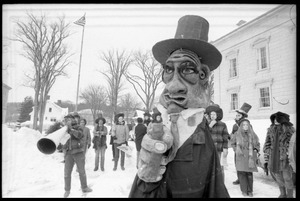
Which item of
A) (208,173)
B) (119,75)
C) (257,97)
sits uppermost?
(119,75)

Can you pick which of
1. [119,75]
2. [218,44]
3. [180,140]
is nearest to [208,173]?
[180,140]

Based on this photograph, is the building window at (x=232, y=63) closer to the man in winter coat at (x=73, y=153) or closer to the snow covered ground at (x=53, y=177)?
the snow covered ground at (x=53, y=177)

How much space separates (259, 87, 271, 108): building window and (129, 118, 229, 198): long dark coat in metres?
10.6

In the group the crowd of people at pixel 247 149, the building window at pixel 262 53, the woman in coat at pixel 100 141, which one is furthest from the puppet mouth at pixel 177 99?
the building window at pixel 262 53

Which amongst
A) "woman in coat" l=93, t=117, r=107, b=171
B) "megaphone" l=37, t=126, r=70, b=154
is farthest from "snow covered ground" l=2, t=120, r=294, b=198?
"megaphone" l=37, t=126, r=70, b=154

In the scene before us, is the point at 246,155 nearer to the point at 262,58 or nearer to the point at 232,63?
the point at 262,58

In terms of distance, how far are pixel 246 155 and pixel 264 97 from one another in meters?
7.93

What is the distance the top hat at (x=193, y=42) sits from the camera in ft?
5.27

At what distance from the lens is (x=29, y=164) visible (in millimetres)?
6234

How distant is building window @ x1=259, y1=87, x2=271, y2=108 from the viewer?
10.6 m

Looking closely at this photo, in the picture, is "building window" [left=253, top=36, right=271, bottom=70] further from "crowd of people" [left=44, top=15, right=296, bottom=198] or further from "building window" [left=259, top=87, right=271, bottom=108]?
"crowd of people" [left=44, top=15, right=296, bottom=198]

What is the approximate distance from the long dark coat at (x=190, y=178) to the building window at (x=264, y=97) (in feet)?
34.7

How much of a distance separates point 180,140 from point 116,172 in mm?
4580

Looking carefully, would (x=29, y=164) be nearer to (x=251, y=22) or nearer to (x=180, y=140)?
(x=180, y=140)
